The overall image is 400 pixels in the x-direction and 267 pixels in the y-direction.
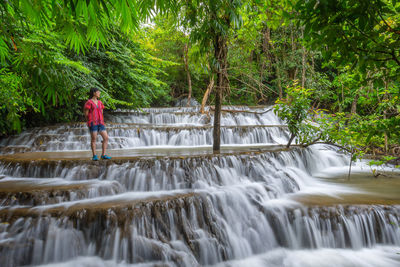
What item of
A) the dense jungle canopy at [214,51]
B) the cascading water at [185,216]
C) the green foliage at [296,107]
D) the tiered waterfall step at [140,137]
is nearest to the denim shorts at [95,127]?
the cascading water at [185,216]

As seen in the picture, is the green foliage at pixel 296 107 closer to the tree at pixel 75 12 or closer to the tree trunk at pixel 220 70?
the tree trunk at pixel 220 70

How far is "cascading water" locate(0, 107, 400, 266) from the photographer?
3.38 meters

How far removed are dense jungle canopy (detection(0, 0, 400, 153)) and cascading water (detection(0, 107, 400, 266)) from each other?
1.51 m

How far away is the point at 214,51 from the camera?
5363mm

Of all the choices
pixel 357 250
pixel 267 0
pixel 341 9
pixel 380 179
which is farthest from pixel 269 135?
pixel 341 9

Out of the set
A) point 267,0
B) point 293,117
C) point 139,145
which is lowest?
point 139,145

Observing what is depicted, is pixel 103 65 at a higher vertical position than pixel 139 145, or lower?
higher

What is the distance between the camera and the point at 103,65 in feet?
37.6

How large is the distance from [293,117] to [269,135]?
2934 millimetres

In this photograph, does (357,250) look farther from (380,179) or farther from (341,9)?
(341,9)

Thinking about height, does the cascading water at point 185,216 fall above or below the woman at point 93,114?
below

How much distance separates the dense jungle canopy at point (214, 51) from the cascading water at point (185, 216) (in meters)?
1.51

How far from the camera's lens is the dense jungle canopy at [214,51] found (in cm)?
125

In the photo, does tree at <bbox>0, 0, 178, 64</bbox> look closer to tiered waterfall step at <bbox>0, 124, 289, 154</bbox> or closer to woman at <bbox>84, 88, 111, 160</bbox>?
woman at <bbox>84, 88, 111, 160</bbox>
